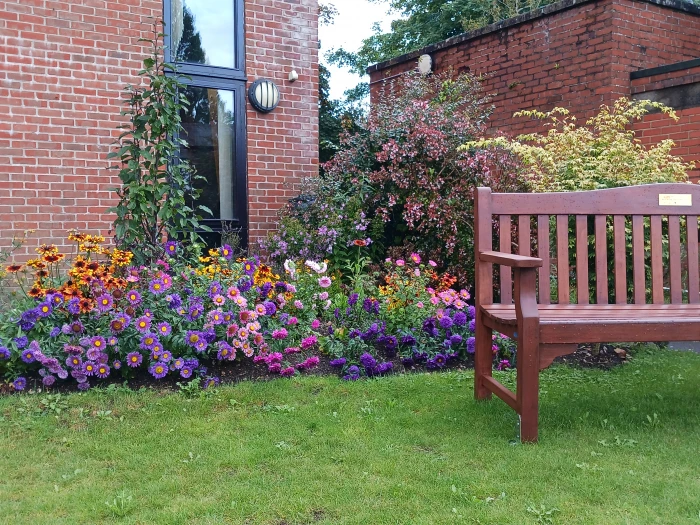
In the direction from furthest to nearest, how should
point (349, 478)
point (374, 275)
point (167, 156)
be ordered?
point (374, 275) < point (167, 156) < point (349, 478)

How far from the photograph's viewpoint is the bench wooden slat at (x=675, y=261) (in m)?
3.90

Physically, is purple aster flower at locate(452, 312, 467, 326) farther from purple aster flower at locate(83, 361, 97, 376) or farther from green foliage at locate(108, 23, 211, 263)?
purple aster flower at locate(83, 361, 97, 376)

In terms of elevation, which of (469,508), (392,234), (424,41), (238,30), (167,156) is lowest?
(469,508)

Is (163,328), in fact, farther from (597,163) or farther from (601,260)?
(597,163)

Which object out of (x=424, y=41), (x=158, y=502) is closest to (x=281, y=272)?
(x=158, y=502)

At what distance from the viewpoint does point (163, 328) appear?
13.4ft

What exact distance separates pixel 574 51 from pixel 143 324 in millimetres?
5967

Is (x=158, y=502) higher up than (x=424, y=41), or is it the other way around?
(x=424, y=41)

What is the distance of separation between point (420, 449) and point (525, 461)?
0.47 metres

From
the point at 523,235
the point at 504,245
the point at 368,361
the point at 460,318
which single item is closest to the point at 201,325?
the point at 368,361

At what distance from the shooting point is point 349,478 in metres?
2.72

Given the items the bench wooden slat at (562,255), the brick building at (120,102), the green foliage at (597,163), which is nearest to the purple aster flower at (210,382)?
the bench wooden slat at (562,255)

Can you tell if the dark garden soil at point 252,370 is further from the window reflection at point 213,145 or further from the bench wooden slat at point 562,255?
the window reflection at point 213,145

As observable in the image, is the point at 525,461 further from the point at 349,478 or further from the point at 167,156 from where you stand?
the point at 167,156
